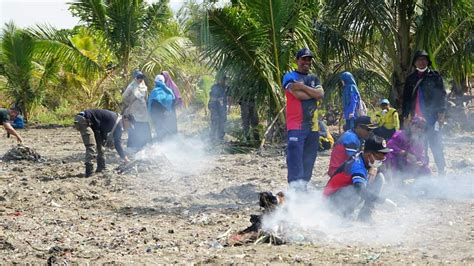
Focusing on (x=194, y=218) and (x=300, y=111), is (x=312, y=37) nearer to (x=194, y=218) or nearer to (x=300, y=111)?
(x=300, y=111)

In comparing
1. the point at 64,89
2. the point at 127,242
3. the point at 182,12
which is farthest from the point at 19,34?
the point at 127,242

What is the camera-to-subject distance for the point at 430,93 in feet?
27.3

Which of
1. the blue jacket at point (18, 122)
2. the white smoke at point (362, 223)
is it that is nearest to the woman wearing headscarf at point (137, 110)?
the white smoke at point (362, 223)

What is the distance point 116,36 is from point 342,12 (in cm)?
606

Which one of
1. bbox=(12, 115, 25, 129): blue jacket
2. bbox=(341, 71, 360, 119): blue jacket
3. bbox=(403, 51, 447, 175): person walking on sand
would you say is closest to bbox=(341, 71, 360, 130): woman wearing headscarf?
bbox=(341, 71, 360, 119): blue jacket

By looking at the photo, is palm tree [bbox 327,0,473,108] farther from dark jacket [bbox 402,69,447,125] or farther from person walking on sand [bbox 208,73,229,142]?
person walking on sand [bbox 208,73,229,142]

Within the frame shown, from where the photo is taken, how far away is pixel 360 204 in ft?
21.6

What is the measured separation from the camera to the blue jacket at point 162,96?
38.2ft

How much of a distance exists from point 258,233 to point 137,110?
6431mm

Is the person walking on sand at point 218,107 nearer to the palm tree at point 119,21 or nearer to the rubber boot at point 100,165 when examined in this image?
the palm tree at point 119,21

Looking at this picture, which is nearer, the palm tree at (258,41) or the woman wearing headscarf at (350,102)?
the woman wearing headscarf at (350,102)

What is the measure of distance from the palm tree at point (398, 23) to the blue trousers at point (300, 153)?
15.8 feet

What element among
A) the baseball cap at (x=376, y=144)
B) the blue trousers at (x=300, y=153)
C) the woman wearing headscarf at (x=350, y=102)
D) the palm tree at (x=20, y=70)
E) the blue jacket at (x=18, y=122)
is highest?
the palm tree at (x=20, y=70)

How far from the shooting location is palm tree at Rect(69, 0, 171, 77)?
49.6 feet
